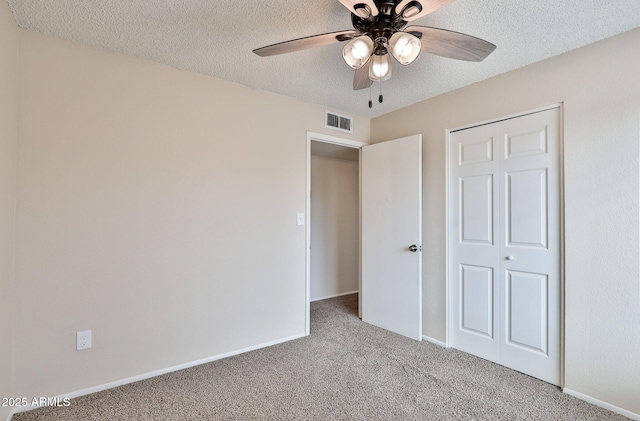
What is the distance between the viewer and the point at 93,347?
2.01m

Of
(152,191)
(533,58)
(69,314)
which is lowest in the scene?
(69,314)

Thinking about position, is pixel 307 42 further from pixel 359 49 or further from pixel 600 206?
pixel 600 206

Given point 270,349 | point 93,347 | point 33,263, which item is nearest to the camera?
point 33,263

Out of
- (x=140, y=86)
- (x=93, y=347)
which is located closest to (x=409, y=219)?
(x=140, y=86)

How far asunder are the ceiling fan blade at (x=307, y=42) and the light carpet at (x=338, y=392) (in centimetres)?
202

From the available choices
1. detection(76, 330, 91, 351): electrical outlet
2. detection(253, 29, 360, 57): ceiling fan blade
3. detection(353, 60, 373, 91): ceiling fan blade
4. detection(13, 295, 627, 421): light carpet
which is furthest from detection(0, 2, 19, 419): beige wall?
detection(353, 60, 373, 91): ceiling fan blade

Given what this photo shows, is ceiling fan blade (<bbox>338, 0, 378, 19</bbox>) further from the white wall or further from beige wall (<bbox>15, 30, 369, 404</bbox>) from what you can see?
the white wall

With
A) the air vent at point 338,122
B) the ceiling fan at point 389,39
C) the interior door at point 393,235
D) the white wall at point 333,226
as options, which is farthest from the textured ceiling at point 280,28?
the white wall at point 333,226

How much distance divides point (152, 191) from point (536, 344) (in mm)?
2988

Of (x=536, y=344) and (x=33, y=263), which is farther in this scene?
(x=536, y=344)

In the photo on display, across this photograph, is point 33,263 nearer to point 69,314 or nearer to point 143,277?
point 69,314

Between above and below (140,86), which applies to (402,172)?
below

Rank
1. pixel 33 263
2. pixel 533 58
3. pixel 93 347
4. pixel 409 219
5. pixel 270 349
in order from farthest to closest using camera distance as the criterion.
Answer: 1. pixel 409 219
2. pixel 270 349
3. pixel 533 58
4. pixel 93 347
5. pixel 33 263

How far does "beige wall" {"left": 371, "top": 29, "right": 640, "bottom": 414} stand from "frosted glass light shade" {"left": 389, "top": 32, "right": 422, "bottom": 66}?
1426mm
